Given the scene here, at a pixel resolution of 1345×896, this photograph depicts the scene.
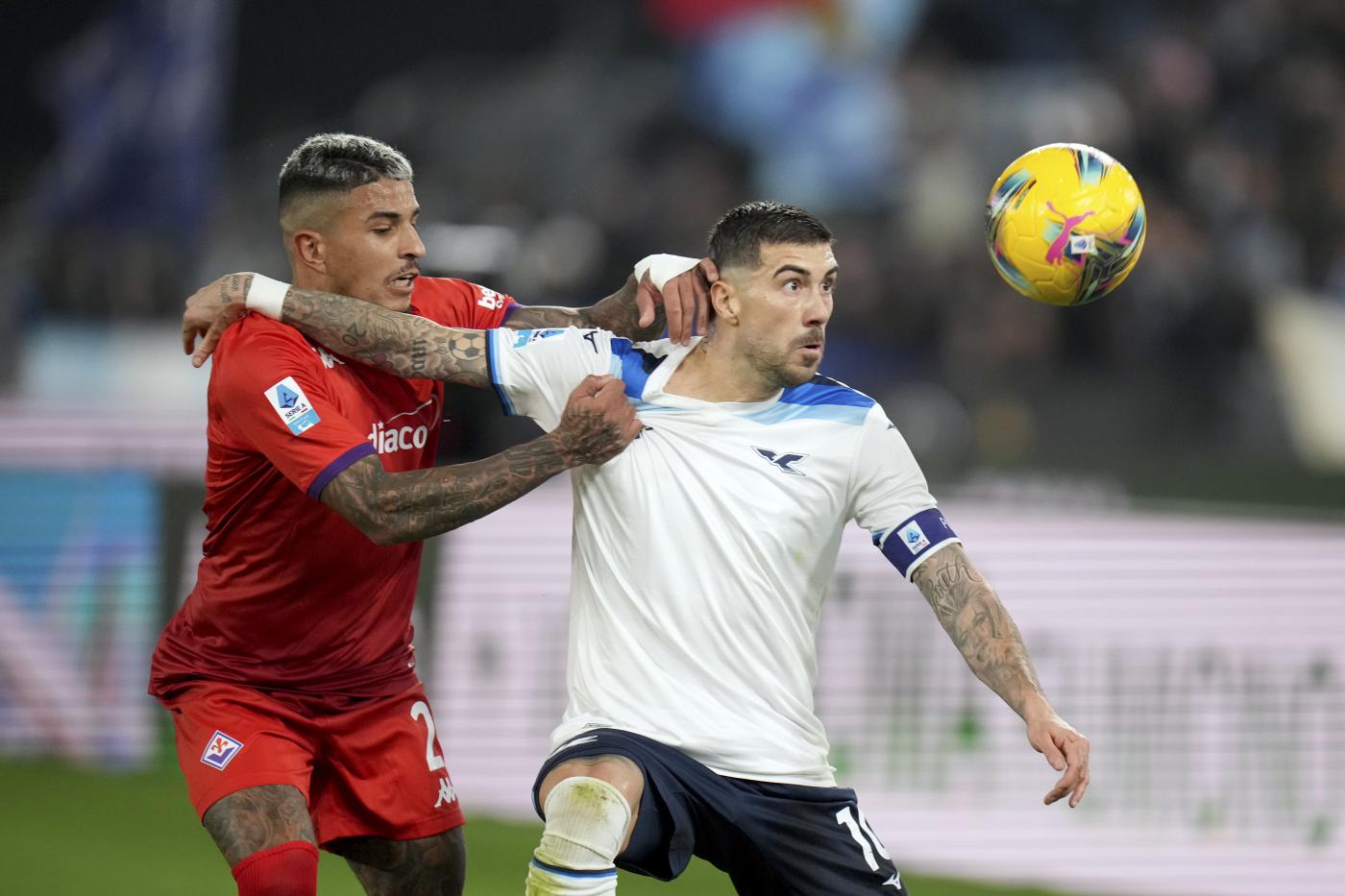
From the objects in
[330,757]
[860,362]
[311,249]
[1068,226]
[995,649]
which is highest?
[860,362]

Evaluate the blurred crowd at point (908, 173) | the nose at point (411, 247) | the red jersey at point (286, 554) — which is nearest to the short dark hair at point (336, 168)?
the nose at point (411, 247)

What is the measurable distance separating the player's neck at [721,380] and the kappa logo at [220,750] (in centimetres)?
136

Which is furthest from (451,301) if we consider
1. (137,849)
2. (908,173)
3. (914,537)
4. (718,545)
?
(908,173)

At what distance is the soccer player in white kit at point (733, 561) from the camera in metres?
4.02

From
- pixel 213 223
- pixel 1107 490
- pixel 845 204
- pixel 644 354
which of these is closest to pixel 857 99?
pixel 845 204

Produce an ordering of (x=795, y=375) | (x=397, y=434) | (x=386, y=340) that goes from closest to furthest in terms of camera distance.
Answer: (x=795, y=375)
(x=386, y=340)
(x=397, y=434)

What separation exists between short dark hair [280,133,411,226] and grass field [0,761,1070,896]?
3.21m

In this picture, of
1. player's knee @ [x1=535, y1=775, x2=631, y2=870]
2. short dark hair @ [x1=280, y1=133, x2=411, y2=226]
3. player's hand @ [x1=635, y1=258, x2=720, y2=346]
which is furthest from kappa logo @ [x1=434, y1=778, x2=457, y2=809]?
short dark hair @ [x1=280, y1=133, x2=411, y2=226]

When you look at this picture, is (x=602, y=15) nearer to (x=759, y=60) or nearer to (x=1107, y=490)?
(x=759, y=60)

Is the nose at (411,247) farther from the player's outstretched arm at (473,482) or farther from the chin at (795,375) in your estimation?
the chin at (795,375)

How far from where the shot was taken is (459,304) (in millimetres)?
4887

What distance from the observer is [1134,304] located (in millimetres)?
11633

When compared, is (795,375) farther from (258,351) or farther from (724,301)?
(258,351)

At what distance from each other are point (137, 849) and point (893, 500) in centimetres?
428
